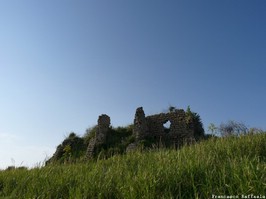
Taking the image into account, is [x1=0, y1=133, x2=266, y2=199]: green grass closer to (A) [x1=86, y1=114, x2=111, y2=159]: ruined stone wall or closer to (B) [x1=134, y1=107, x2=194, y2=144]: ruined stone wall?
(B) [x1=134, y1=107, x2=194, y2=144]: ruined stone wall

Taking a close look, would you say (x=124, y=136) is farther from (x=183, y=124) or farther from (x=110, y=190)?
(x=110, y=190)

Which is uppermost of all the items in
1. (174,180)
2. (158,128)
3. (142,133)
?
(158,128)

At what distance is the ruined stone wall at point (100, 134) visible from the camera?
27.3 meters

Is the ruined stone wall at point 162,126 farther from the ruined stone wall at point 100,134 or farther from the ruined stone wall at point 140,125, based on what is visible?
the ruined stone wall at point 100,134

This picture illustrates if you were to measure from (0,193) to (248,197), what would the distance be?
5.32m

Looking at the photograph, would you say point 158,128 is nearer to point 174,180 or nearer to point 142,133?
point 142,133

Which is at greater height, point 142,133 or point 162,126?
point 162,126

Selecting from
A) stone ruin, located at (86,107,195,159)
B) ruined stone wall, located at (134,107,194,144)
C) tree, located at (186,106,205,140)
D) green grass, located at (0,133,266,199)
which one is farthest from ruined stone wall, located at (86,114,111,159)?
green grass, located at (0,133,266,199)

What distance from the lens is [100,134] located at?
2834cm

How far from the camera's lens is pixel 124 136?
2867 cm

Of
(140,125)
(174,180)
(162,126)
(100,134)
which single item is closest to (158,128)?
(162,126)

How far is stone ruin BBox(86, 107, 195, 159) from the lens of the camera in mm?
26125

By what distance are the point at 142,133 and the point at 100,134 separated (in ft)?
13.6

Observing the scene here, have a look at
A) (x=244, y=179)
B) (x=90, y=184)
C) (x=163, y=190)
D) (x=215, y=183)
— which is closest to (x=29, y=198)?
(x=90, y=184)
